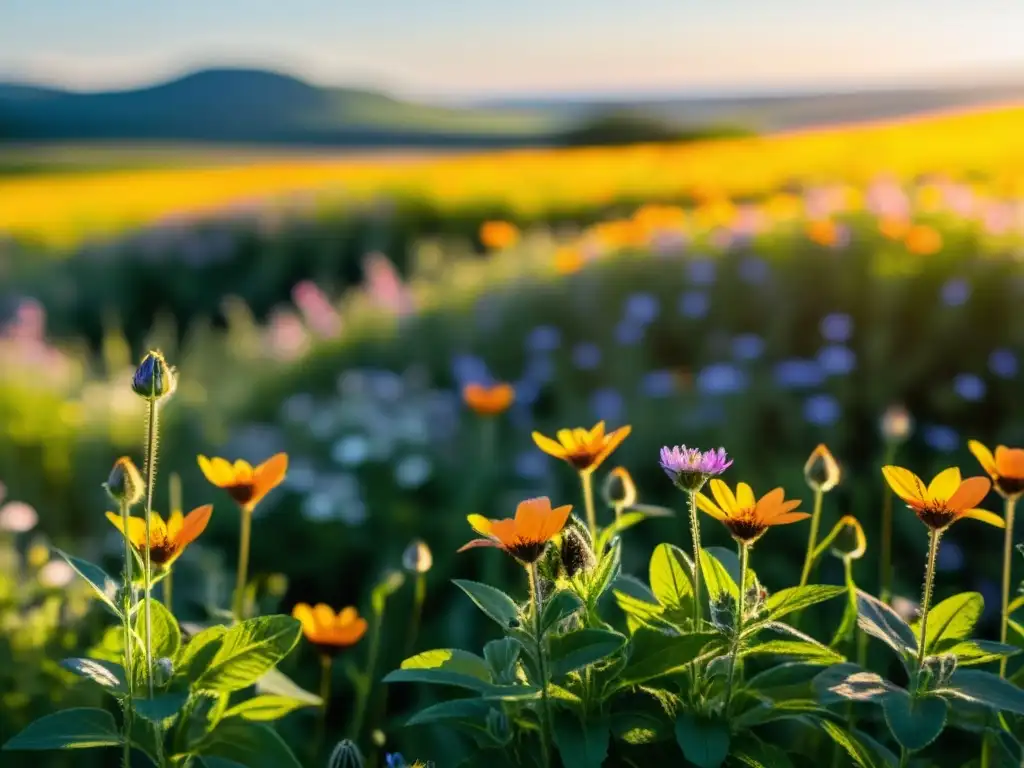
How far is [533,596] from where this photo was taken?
1.02m

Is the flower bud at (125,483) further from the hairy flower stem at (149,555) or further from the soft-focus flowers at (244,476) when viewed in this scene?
the soft-focus flowers at (244,476)

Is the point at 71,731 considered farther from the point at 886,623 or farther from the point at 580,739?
the point at 886,623

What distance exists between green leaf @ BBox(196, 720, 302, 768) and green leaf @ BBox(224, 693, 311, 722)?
0.03 meters

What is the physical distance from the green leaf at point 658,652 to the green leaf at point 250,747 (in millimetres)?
388

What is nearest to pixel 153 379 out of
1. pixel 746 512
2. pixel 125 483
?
pixel 125 483

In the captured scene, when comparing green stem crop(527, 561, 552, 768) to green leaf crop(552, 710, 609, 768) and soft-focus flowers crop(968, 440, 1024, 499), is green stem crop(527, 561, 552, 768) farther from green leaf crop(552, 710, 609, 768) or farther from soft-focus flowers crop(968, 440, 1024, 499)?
soft-focus flowers crop(968, 440, 1024, 499)

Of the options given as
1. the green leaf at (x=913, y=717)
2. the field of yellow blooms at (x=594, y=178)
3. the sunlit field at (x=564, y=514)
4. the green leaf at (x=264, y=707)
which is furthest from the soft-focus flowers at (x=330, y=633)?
the field of yellow blooms at (x=594, y=178)

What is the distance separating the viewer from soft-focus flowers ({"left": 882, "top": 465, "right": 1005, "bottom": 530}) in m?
1.05

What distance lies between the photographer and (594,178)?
1009 cm

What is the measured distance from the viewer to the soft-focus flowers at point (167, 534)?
1.13 m

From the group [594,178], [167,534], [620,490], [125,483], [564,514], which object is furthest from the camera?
[594,178]

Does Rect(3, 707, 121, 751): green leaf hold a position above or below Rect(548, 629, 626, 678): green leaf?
below

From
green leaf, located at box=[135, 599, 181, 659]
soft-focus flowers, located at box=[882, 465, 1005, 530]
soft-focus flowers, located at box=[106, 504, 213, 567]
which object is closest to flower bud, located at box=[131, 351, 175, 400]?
soft-focus flowers, located at box=[106, 504, 213, 567]

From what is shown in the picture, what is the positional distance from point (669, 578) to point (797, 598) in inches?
5.8
